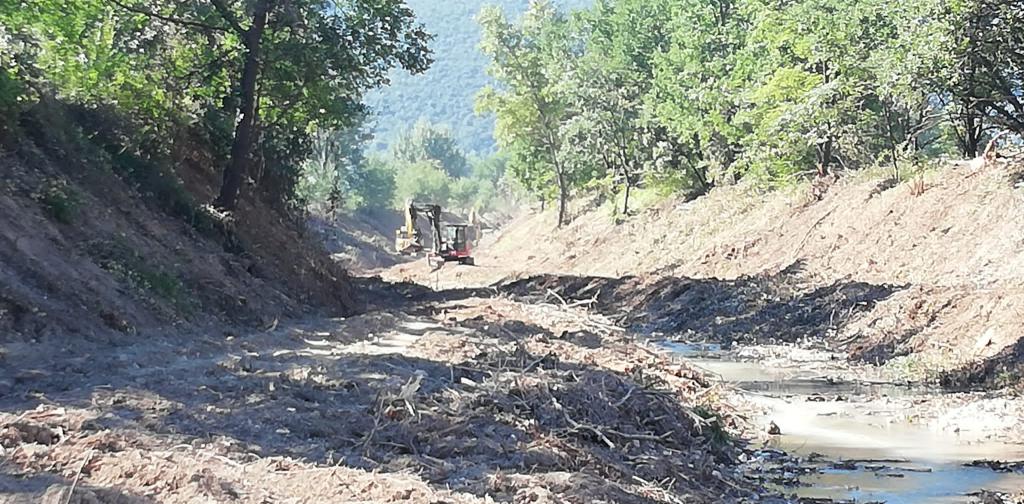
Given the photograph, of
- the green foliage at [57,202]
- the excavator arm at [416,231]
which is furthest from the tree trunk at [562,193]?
the green foliage at [57,202]

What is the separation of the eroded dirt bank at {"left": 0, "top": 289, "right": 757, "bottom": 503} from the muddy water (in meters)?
0.82

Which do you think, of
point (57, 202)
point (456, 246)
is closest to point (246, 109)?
point (57, 202)

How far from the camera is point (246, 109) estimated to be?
21.3 m

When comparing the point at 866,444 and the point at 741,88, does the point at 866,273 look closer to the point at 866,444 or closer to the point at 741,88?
the point at 866,444

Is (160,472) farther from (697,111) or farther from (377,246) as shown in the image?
(377,246)

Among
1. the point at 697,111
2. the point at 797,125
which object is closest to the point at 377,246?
the point at 697,111

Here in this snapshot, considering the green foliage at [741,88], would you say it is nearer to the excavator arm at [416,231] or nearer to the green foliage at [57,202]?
the excavator arm at [416,231]

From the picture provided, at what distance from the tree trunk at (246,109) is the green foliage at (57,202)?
5505 mm

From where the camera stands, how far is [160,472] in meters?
6.58

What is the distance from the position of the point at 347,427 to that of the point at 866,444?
6.11 metres

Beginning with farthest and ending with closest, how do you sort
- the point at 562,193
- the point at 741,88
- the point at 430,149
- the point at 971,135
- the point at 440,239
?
the point at 430,149 → the point at 562,193 → the point at 440,239 → the point at 741,88 → the point at 971,135

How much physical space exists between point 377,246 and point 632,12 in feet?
109

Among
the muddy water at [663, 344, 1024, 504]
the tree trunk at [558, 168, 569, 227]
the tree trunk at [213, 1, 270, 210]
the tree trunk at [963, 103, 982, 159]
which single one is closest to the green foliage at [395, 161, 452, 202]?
the tree trunk at [558, 168, 569, 227]

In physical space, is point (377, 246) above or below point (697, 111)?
below
